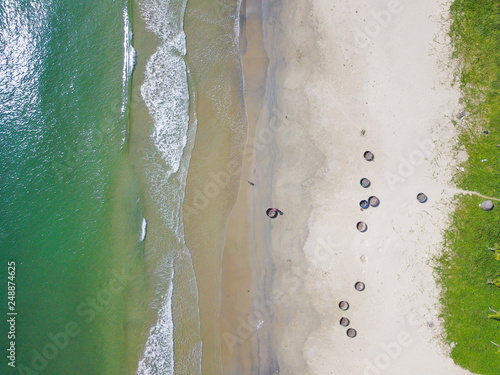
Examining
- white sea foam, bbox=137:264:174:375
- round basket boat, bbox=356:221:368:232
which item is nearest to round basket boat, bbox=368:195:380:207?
round basket boat, bbox=356:221:368:232

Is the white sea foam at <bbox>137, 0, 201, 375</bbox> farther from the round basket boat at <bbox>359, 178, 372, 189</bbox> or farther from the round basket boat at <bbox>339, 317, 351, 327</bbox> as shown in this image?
the round basket boat at <bbox>359, 178, 372, 189</bbox>

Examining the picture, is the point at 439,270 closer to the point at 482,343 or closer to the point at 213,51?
the point at 482,343

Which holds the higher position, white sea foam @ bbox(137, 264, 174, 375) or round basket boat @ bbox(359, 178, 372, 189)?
round basket boat @ bbox(359, 178, 372, 189)

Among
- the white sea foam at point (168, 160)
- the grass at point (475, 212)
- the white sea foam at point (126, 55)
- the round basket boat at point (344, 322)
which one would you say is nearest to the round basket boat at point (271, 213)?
the white sea foam at point (168, 160)

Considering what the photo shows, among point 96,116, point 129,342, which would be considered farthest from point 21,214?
point 129,342

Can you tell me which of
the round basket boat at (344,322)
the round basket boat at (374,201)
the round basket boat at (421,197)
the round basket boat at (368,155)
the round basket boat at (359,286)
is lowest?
the round basket boat at (344,322)

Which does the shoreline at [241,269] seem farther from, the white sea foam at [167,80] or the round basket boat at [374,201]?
the round basket boat at [374,201]

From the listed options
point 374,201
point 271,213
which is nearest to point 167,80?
point 271,213

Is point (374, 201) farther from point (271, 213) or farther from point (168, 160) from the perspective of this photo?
point (168, 160)
